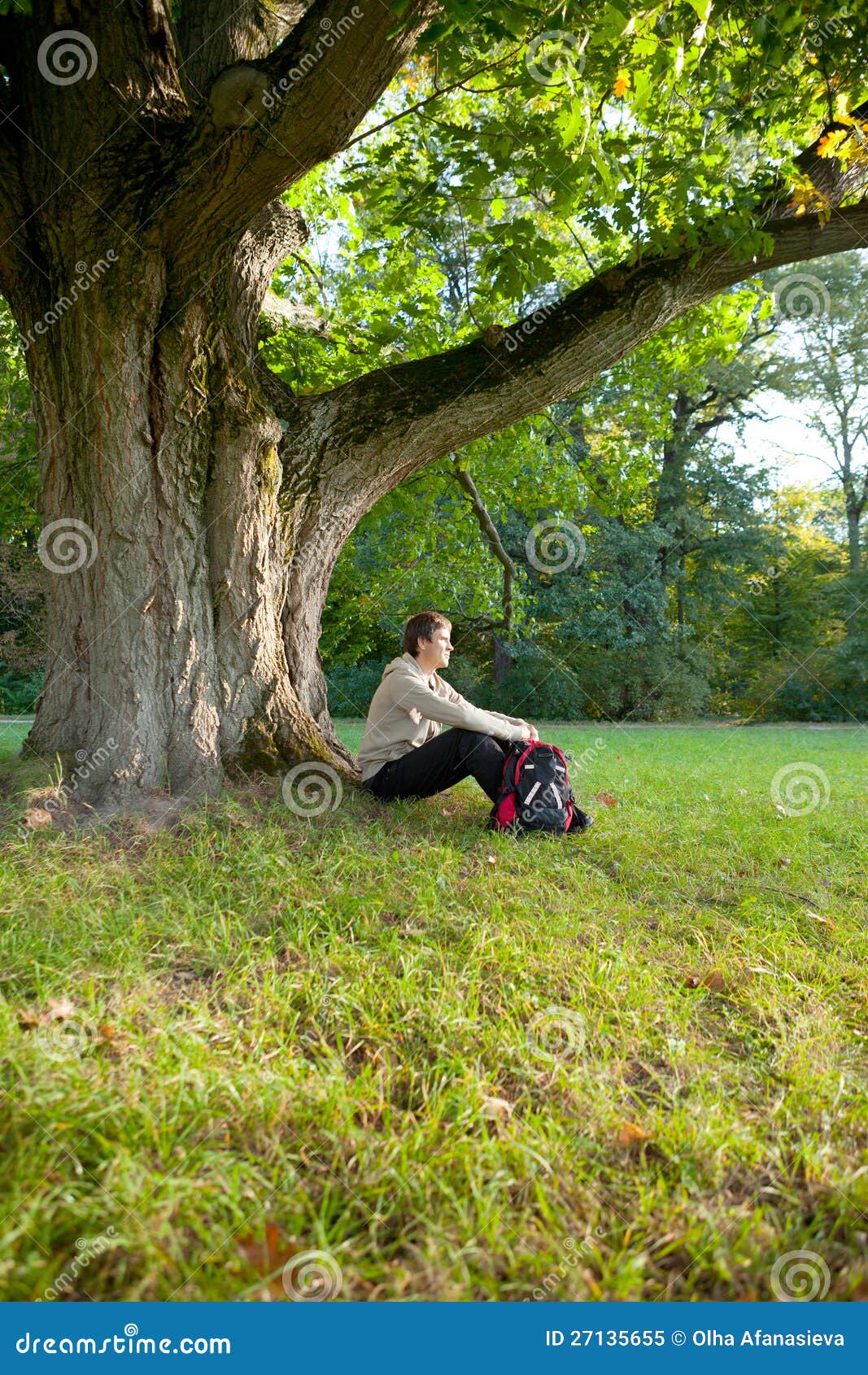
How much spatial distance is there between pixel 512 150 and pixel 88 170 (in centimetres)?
236

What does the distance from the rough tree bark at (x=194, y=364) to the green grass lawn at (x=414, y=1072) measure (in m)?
0.78

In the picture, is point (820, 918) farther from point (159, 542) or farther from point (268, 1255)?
point (159, 542)

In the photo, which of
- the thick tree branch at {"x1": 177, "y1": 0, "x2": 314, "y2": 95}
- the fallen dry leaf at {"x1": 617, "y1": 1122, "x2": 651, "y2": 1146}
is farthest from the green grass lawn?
the thick tree branch at {"x1": 177, "y1": 0, "x2": 314, "y2": 95}

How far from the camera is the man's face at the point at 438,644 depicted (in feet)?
17.8

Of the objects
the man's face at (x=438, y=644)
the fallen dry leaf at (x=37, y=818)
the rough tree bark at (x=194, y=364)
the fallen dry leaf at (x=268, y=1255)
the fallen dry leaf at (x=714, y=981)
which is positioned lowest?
the fallen dry leaf at (x=268, y=1255)

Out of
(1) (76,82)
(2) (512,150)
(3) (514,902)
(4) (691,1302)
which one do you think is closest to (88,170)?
(1) (76,82)

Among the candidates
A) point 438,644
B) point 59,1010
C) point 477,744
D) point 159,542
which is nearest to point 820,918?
point 477,744

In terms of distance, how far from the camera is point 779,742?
50.5 feet

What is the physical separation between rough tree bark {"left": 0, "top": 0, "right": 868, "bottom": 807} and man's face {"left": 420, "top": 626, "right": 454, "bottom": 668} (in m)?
0.91

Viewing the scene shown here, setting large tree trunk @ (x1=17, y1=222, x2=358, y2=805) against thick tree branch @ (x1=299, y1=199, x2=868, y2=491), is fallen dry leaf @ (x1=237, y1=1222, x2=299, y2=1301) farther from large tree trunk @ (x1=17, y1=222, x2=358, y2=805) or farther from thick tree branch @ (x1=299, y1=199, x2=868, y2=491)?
thick tree branch @ (x1=299, y1=199, x2=868, y2=491)

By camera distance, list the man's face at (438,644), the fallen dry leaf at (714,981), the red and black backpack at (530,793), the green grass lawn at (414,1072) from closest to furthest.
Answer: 1. the green grass lawn at (414,1072)
2. the fallen dry leaf at (714,981)
3. the red and black backpack at (530,793)
4. the man's face at (438,644)

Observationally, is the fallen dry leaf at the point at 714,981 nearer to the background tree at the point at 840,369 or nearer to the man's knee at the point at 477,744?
the man's knee at the point at 477,744

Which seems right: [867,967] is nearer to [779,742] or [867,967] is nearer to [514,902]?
[514,902]

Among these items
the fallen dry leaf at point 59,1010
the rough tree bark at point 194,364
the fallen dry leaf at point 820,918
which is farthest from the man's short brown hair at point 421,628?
the fallen dry leaf at point 59,1010
